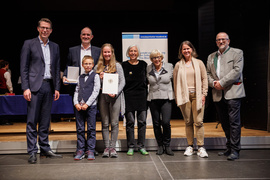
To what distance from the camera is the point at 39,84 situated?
3.29 m

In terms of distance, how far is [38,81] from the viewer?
3.29 metres

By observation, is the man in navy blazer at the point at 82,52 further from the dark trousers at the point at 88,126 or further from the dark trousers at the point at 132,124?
the dark trousers at the point at 132,124

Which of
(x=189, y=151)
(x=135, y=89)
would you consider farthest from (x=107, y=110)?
(x=189, y=151)

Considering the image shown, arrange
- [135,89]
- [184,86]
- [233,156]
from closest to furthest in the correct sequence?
[233,156] < [184,86] < [135,89]

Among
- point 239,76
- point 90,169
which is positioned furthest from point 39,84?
point 239,76

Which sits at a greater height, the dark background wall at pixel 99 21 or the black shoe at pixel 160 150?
the dark background wall at pixel 99 21

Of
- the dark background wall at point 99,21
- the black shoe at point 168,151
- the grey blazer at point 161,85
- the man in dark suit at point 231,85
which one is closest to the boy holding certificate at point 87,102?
the grey blazer at point 161,85

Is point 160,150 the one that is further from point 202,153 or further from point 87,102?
point 87,102

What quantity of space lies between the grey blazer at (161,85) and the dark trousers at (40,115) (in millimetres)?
1313

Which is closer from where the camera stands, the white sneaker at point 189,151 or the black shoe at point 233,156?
the black shoe at point 233,156

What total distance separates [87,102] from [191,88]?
1334mm

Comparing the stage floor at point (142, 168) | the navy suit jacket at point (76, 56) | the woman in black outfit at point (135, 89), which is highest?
the navy suit jacket at point (76, 56)

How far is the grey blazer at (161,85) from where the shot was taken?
11.2 feet

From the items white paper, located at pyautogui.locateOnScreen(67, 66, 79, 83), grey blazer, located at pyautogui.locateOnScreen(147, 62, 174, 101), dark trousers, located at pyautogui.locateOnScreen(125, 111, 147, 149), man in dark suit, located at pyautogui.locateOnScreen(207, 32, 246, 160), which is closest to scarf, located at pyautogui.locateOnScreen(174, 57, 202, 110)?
grey blazer, located at pyautogui.locateOnScreen(147, 62, 174, 101)
